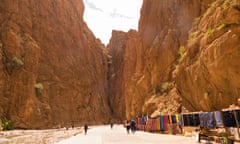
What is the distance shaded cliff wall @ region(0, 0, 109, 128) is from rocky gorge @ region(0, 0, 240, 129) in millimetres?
219

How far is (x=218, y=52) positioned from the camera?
18.2m

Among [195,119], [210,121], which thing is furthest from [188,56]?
[210,121]

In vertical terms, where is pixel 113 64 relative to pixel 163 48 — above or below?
above

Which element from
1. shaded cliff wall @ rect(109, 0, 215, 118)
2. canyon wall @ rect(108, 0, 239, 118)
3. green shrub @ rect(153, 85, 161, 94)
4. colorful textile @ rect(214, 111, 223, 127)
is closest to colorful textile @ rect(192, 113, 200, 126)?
colorful textile @ rect(214, 111, 223, 127)

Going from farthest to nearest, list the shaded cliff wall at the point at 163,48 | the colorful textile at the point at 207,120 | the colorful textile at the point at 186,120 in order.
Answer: the shaded cliff wall at the point at 163,48
the colorful textile at the point at 186,120
the colorful textile at the point at 207,120

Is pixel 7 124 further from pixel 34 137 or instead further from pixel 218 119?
pixel 218 119

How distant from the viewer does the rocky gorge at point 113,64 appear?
19578mm

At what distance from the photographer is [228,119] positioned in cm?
1134

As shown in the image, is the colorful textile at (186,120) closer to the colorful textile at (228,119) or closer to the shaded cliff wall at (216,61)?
the shaded cliff wall at (216,61)

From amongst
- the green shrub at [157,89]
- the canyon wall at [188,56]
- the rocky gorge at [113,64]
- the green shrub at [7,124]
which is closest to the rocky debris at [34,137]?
the green shrub at [7,124]

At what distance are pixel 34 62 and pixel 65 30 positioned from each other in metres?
21.5

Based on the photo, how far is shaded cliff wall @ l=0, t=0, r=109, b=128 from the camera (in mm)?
51125

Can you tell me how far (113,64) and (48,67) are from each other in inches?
1713

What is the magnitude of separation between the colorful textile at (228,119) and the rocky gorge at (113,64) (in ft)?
20.9
